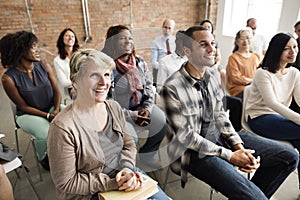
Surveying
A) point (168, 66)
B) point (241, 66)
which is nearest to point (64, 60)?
point (168, 66)

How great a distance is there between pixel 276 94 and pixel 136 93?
104 centimetres

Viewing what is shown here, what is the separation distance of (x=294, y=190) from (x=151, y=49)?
1.59 m

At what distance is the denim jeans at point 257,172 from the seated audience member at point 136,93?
0.38 m

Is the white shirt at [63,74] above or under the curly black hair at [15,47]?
under

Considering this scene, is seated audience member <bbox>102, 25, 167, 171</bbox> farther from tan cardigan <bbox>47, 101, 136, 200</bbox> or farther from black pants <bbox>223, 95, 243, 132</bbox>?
black pants <bbox>223, 95, 243, 132</bbox>

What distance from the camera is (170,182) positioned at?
1.81m

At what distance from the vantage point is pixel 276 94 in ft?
5.50

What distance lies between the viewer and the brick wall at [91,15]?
417 cm

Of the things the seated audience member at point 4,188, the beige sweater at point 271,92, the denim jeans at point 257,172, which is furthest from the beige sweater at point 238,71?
the seated audience member at point 4,188

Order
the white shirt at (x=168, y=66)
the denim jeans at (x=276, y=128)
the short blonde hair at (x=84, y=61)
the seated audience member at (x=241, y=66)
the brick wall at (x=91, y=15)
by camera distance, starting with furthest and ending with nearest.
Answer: the brick wall at (x=91, y=15)
the seated audience member at (x=241, y=66)
the white shirt at (x=168, y=66)
the denim jeans at (x=276, y=128)
the short blonde hair at (x=84, y=61)

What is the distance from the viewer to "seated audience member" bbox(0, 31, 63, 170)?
5.71 feet

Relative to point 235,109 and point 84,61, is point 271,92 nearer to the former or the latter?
point 235,109

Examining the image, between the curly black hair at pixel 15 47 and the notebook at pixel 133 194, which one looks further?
the curly black hair at pixel 15 47

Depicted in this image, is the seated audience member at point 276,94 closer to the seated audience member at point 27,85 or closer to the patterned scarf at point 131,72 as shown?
the patterned scarf at point 131,72
